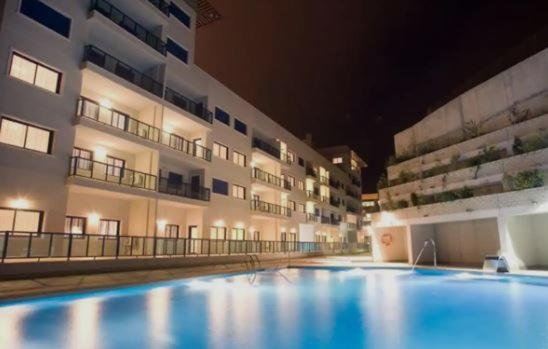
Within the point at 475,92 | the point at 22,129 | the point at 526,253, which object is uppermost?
the point at 475,92

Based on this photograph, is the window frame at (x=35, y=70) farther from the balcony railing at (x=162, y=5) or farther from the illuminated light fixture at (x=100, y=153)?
the balcony railing at (x=162, y=5)

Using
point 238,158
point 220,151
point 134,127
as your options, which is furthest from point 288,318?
point 238,158

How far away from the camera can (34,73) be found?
15.1 meters

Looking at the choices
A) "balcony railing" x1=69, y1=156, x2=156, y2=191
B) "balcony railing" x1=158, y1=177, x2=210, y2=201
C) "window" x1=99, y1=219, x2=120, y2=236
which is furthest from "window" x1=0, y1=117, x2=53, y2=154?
"balcony railing" x1=158, y1=177, x2=210, y2=201

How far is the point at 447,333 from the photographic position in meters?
7.00

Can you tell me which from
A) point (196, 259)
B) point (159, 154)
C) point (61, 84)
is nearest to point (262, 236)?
point (196, 259)

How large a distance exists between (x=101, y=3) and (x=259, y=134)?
18.1 m

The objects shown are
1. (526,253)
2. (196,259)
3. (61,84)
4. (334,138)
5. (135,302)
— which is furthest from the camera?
(334,138)

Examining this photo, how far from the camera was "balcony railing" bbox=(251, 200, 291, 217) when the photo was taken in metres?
31.1

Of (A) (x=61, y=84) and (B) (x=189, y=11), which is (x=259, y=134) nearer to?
(B) (x=189, y=11)

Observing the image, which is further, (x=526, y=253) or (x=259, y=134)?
(x=259, y=134)

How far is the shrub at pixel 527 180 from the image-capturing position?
15.9 metres

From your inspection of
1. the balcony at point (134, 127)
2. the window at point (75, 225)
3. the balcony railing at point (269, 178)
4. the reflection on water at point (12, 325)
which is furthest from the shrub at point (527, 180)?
the window at point (75, 225)

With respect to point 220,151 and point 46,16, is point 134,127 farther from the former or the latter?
point 220,151
